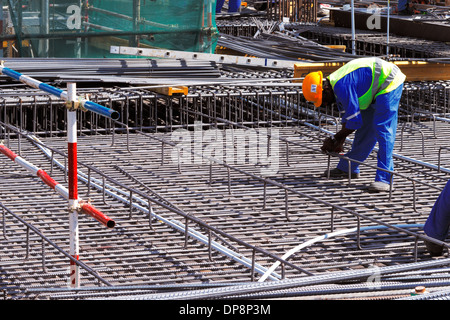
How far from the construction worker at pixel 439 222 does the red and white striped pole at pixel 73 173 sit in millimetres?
2948

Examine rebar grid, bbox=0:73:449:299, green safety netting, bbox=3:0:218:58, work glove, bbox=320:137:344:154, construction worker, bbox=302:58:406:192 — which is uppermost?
green safety netting, bbox=3:0:218:58

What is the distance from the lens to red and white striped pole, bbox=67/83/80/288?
513 centimetres

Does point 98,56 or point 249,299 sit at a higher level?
point 98,56

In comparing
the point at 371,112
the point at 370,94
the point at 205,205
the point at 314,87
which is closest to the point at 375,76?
the point at 370,94

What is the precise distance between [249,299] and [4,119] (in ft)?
23.3

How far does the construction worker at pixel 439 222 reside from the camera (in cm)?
681

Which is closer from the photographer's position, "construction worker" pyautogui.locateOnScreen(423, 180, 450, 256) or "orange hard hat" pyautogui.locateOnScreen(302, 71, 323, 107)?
"construction worker" pyautogui.locateOnScreen(423, 180, 450, 256)

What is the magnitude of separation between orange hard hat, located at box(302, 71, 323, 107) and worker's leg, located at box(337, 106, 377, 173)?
61cm

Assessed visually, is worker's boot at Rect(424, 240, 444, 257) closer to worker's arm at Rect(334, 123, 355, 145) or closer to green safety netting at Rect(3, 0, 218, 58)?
worker's arm at Rect(334, 123, 355, 145)

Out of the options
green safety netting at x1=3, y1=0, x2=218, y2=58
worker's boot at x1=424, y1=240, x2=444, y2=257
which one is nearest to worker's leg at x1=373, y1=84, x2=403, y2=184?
worker's boot at x1=424, y1=240, x2=444, y2=257
